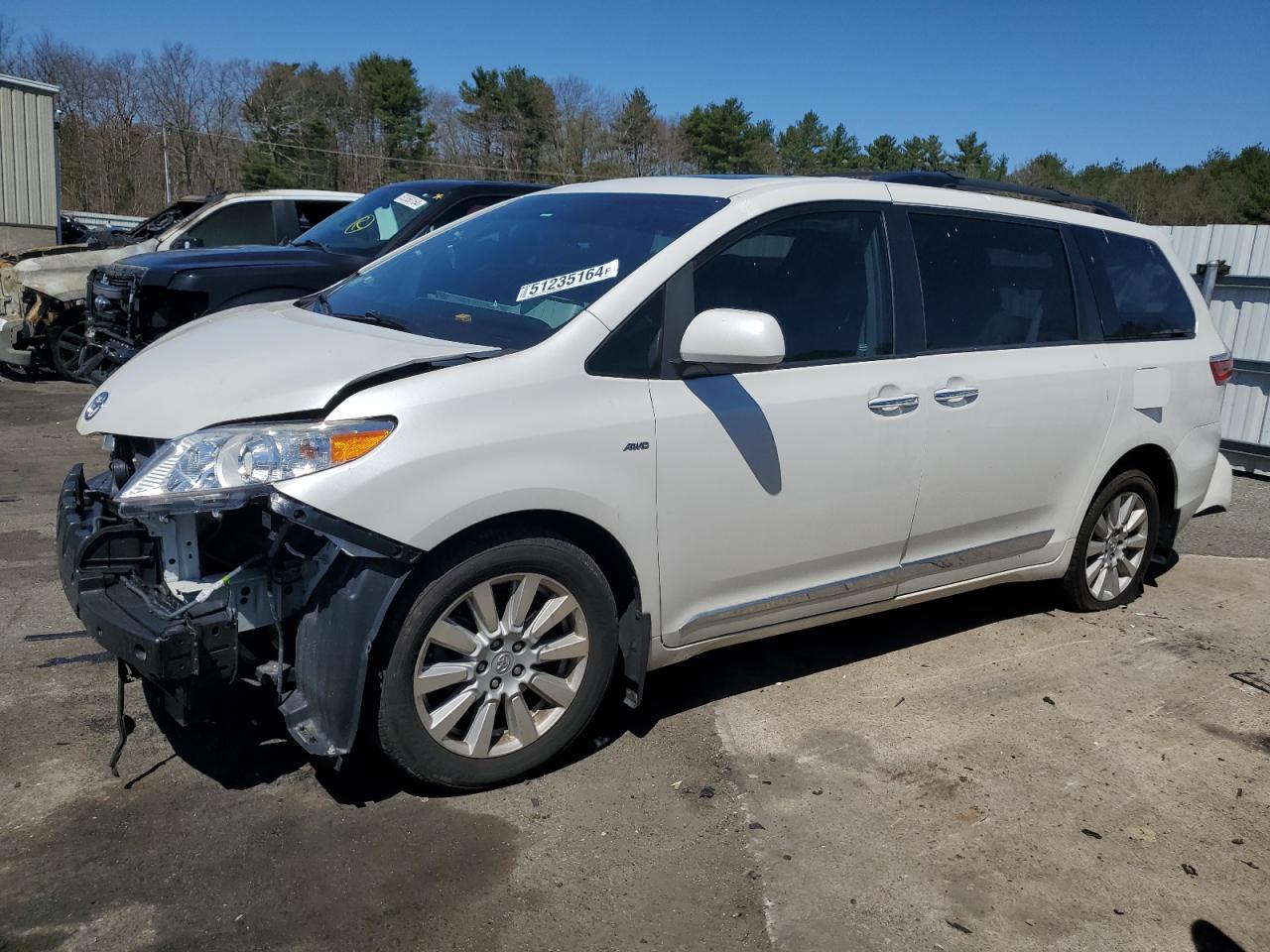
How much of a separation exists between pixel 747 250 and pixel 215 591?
6.74 feet

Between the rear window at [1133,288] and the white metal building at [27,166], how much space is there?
1997 centimetres

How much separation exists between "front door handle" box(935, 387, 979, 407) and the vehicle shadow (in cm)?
122

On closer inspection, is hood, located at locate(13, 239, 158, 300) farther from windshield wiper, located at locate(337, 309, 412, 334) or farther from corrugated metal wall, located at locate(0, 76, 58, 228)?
corrugated metal wall, located at locate(0, 76, 58, 228)

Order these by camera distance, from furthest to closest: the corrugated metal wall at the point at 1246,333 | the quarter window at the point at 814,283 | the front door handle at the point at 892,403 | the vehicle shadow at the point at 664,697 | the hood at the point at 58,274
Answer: the hood at the point at 58,274 < the corrugated metal wall at the point at 1246,333 < the front door handle at the point at 892,403 < the quarter window at the point at 814,283 < the vehicle shadow at the point at 664,697

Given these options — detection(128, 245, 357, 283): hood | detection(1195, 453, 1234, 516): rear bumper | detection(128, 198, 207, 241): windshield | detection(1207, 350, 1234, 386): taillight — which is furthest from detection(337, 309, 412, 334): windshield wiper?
detection(128, 198, 207, 241): windshield

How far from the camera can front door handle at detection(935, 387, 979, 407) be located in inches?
164

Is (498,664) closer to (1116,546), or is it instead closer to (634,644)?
(634,644)

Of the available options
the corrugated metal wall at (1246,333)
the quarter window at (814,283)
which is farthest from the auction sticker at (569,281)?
the corrugated metal wall at (1246,333)

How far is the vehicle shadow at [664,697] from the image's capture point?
11.3ft

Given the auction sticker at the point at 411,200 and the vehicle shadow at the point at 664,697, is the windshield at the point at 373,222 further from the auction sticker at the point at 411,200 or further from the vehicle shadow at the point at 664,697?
the vehicle shadow at the point at 664,697

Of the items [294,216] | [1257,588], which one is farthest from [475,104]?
[1257,588]

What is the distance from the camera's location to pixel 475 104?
48719 mm

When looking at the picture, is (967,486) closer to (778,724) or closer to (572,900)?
(778,724)

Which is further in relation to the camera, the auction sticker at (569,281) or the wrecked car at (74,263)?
the wrecked car at (74,263)
